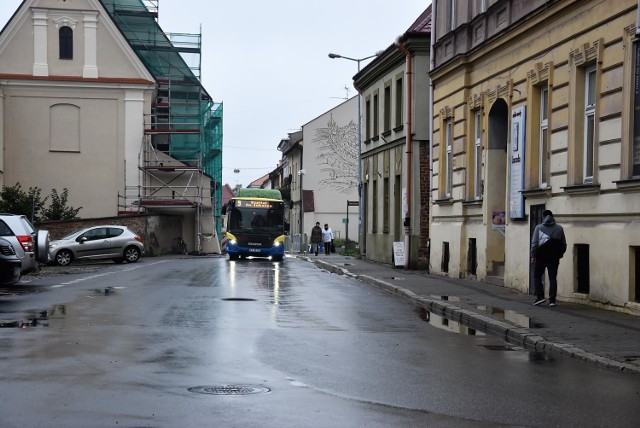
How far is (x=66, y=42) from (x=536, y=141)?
A: 1519 inches

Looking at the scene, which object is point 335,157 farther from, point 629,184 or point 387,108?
point 629,184

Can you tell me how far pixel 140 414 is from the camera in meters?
6.82

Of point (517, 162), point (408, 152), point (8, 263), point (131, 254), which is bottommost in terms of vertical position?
point (131, 254)

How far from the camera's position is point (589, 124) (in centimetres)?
1691

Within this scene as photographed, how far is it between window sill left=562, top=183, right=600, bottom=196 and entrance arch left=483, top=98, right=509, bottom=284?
16.4 feet

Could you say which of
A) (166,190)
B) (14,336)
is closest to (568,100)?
(14,336)

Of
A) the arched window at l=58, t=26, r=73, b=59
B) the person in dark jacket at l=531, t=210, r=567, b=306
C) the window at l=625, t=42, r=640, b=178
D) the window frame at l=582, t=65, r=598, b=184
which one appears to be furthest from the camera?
the arched window at l=58, t=26, r=73, b=59

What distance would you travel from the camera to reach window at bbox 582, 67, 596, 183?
16766mm

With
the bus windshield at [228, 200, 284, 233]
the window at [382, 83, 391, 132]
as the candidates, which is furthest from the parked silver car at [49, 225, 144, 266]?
the window at [382, 83, 391, 132]

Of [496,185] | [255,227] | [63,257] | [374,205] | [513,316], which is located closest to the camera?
[513,316]

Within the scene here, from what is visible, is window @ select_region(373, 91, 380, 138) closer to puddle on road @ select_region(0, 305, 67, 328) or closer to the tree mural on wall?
puddle on road @ select_region(0, 305, 67, 328)

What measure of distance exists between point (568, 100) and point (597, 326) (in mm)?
5783

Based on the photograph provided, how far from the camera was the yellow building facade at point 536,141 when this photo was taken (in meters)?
15.1

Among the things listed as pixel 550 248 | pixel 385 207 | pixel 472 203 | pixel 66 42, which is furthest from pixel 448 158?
pixel 66 42
